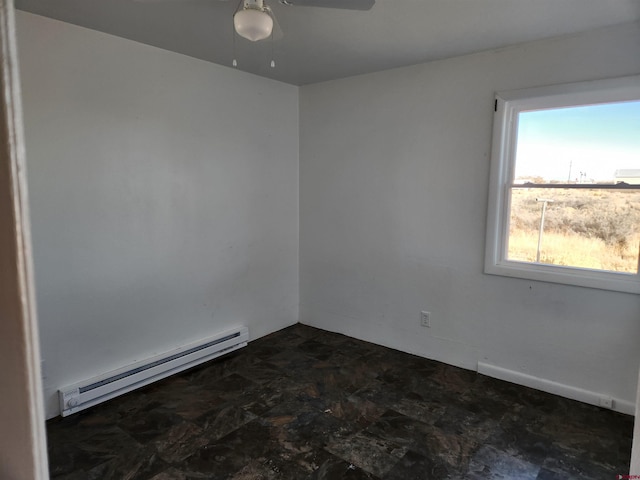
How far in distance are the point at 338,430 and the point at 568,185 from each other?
7.20 ft

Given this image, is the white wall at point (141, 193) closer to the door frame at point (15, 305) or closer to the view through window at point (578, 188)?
the view through window at point (578, 188)

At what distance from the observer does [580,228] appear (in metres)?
2.70

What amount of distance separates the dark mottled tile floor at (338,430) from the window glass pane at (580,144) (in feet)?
5.02

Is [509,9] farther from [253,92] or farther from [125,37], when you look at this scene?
[125,37]

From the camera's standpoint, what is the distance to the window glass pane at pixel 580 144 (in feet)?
8.18

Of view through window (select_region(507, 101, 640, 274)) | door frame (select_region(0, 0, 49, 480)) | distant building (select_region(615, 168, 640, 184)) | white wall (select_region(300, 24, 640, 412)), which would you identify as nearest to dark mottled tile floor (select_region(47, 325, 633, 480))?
white wall (select_region(300, 24, 640, 412))

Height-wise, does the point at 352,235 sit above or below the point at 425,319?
above

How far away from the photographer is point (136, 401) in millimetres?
2668

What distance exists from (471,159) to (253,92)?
1918mm

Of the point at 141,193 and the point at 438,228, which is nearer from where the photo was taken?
the point at 141,193

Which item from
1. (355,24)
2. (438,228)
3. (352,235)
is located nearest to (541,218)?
(438,228)

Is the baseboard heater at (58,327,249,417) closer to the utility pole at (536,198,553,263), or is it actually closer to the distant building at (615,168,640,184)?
the utility pole at (536,198,553,263)

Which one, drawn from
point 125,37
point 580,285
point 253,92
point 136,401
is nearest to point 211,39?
point 125,37

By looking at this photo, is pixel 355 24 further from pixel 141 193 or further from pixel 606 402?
pixel 606 402
